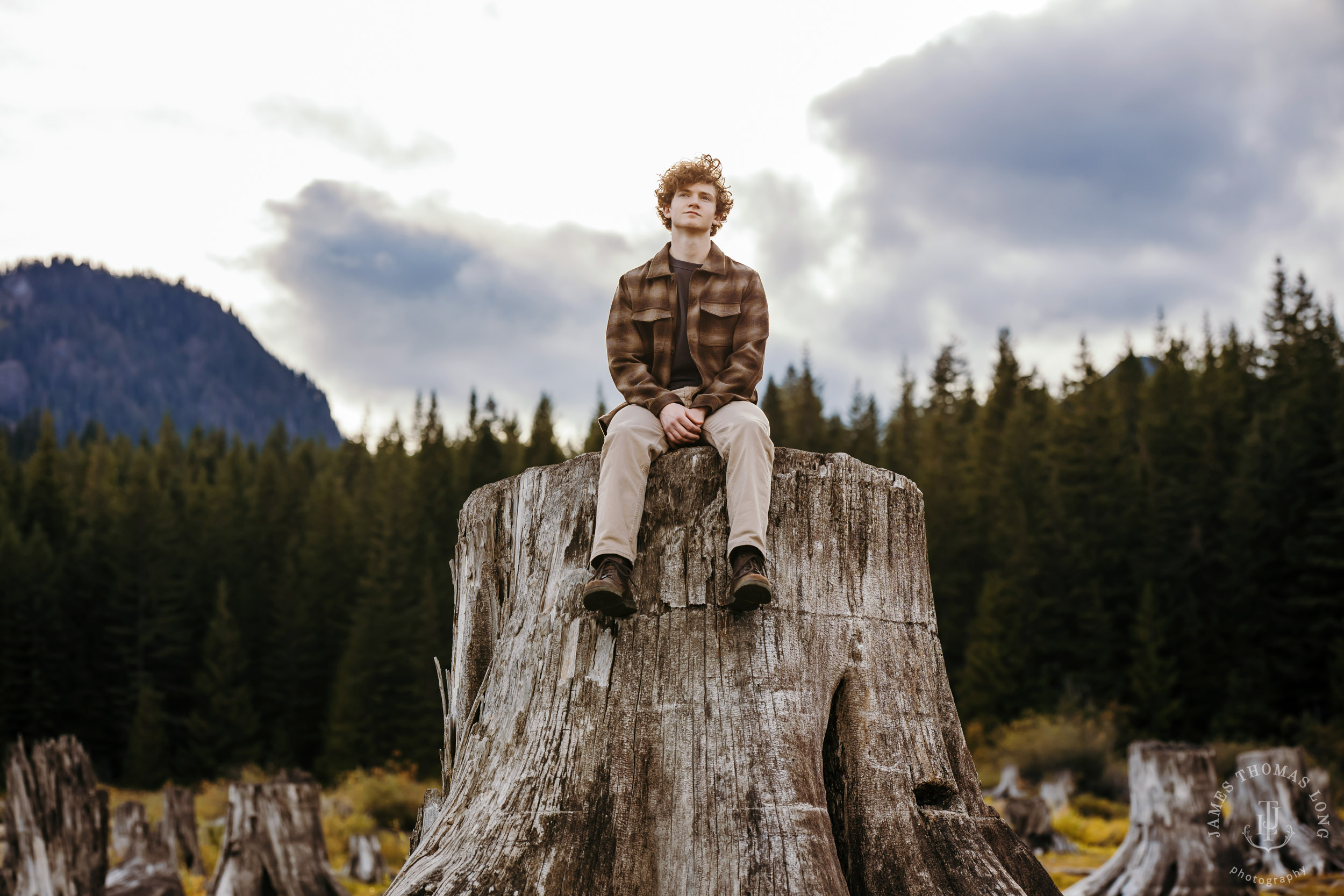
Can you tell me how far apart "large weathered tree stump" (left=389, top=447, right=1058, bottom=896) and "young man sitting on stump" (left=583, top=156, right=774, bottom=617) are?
102 millimetres

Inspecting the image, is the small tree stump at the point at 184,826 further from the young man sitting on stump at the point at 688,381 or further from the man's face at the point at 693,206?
the man's face at the point at 693,206

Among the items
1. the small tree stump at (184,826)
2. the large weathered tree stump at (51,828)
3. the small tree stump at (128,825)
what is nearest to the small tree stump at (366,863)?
the small tree stump at (184,826)

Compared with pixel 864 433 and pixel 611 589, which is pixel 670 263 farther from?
pixel 864 433

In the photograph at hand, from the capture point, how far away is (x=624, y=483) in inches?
124

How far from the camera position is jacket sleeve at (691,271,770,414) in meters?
3.46

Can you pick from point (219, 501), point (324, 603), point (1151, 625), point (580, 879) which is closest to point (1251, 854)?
point (580, 879)

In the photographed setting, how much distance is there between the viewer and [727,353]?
3.79 metres

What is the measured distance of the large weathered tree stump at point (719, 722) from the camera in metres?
2.77

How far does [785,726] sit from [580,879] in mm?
709

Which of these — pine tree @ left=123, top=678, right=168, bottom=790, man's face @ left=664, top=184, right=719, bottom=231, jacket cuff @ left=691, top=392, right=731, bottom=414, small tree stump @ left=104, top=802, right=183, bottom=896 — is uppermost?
man's face @ left=664, top=184, right=719, bottom=231

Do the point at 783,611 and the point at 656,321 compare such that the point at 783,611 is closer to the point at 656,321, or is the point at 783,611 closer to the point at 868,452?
the point at 656,321

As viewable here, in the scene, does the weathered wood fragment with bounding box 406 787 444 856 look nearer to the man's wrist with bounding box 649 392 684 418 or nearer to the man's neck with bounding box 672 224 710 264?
the man's wrist with bounding box 649 392 684 418

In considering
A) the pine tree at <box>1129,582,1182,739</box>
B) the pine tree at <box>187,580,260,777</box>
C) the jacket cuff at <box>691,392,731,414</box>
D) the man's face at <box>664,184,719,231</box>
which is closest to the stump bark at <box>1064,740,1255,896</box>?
the jacket cuff at <box>691,392,731,414</box>

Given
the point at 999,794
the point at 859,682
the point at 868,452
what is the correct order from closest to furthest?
the point at 859,682
the point at 999,794
the point at 868,452
